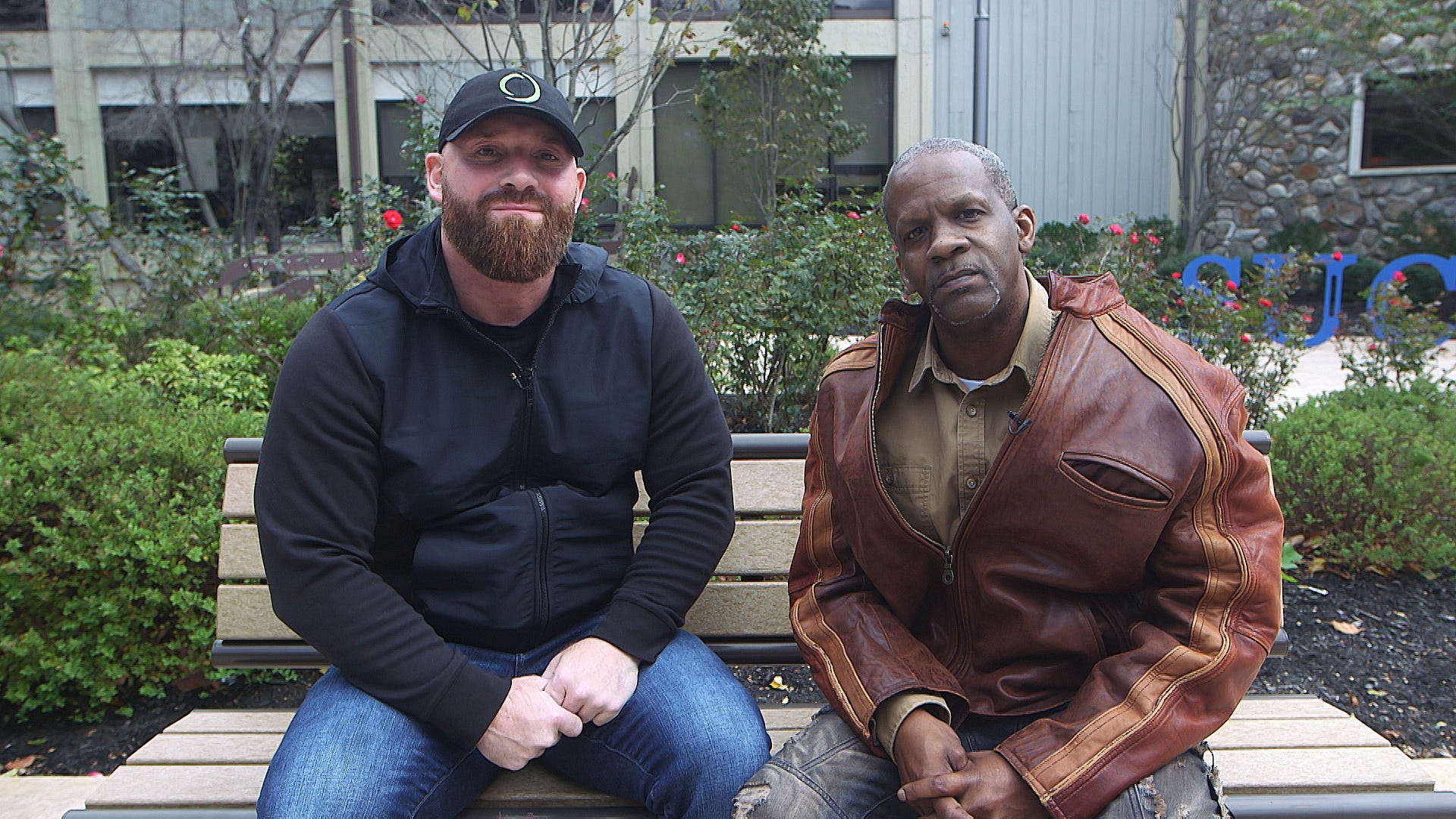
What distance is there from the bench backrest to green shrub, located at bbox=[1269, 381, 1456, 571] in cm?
209

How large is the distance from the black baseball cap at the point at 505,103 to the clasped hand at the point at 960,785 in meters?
1.48

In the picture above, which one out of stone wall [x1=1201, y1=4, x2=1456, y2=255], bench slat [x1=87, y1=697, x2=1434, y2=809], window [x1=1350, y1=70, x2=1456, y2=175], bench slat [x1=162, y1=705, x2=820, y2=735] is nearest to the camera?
bench slat [x1=87, y1=697, x2=1434, y2=809]

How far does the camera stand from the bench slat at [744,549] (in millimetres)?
2754

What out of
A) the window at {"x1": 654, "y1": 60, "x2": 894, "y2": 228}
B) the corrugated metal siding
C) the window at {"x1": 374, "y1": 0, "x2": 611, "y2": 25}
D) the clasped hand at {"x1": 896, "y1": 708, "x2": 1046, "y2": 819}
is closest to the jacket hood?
the clasped hand at {"x1": 896, "y1": 708, "x2": 1046, "y2": 819}

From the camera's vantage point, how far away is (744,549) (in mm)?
2820

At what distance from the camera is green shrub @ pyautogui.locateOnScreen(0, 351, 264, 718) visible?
3426 millimetres

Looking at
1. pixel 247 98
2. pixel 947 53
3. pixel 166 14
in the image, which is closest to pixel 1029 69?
pixel 947 53

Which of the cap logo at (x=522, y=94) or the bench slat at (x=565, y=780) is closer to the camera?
the bench slat at (x=565, y=780)

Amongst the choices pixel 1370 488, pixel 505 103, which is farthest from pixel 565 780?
pixel 1370 488

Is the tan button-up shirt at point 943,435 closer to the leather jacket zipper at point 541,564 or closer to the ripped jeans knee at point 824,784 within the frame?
the ripped jeans knee at point 824,784

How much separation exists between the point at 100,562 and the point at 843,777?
2.58m

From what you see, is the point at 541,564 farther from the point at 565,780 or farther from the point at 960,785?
the point at 960,785

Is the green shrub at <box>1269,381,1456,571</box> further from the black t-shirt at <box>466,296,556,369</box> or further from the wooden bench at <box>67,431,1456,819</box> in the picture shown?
the black t-shirt at <box>466,296,556,369</box>

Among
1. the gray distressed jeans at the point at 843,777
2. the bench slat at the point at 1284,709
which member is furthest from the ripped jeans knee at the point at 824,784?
the bench slat at the point at 1284,709
